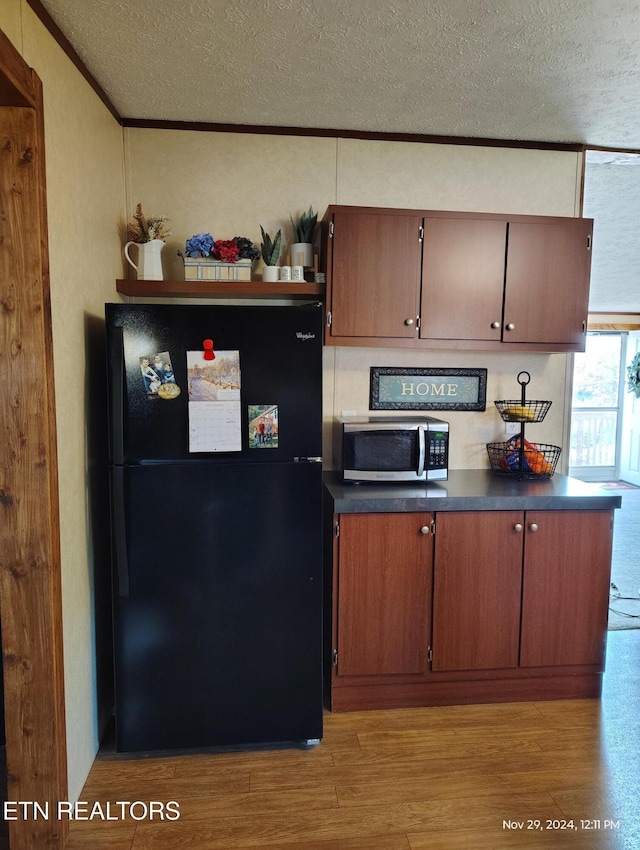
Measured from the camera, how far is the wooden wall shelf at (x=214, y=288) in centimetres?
255

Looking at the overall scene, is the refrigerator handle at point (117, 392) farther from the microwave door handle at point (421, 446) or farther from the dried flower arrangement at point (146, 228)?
the microwave door handle at point (421, 446)

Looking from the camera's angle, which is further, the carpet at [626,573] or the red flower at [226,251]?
the carpet at [626,573]

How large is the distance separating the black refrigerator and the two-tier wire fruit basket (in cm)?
114

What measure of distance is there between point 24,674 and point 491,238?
8.28ft

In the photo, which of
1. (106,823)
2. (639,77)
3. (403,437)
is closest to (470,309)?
(403,437)

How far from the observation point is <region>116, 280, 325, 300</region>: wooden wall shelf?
255 centimetres

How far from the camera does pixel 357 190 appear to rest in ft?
9.35

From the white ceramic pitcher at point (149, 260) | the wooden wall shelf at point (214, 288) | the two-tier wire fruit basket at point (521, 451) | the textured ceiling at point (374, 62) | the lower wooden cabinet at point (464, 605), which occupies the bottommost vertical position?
the lower wooden cabinet at point (464, 605)

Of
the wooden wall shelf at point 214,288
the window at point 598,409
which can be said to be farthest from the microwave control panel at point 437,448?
the window at point 598,409

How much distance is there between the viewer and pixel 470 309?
2699 millimetres

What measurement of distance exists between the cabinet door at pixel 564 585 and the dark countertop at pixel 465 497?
6 centimetres

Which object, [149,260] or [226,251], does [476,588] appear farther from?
[149,260]

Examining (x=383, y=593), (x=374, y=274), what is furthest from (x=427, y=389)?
(x=383, y=593)

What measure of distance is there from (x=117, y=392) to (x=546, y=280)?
1997mm
